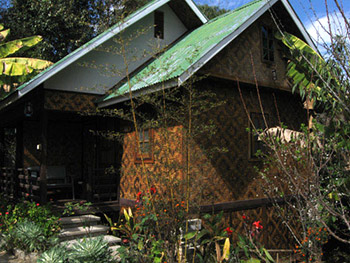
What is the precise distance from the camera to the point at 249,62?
8922mm

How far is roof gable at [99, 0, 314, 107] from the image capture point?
7.18 m

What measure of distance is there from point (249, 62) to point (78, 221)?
5.46m

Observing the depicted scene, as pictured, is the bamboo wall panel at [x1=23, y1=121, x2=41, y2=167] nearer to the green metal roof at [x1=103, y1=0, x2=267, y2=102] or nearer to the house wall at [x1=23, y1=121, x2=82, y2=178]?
the house wall at [x1=23, y1=121, x2=82, y2=178]

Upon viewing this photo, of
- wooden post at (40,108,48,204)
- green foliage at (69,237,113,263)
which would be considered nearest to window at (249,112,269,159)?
green foliage at (69,237,113,263)

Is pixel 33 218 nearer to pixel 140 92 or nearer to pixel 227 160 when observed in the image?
pixel 140 92

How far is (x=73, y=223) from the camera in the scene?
8523mm

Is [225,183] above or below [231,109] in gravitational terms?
below

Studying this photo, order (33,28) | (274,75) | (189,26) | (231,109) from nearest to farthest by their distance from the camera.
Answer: (231,109), (274,75), (189,26), (33,28)

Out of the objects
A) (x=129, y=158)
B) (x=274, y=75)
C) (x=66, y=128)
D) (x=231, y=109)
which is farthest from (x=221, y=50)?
(x=66, y=128)

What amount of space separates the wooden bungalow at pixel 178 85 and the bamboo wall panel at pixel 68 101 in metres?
0.02

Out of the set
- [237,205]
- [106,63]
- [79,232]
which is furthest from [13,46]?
[237,205]

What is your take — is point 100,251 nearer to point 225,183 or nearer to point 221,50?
point 225,183

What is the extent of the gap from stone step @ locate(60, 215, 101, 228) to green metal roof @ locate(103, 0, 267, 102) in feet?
9.36

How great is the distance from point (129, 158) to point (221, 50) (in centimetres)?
352
